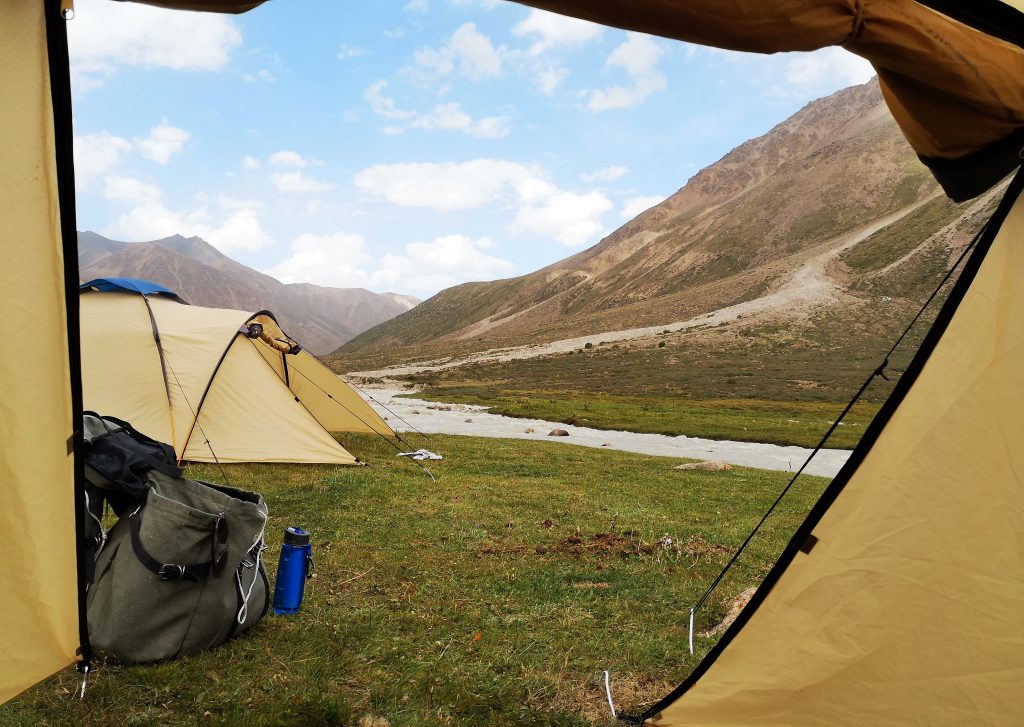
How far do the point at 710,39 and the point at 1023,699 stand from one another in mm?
3559

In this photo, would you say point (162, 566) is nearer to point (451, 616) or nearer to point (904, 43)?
point (451, 616)

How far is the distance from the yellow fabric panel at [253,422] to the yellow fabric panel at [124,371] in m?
0.92

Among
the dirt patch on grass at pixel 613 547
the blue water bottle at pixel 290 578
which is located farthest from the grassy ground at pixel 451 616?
the blue water bottle at pixel 290 578

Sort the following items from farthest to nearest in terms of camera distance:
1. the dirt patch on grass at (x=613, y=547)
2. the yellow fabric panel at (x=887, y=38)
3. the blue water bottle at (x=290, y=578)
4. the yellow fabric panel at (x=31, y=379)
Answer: the dirt patch on grass at (x=613, y=547), the blue water bottle at (x=290, y=578), the yellow fabric panel at (x=31, y=379), the yellow fabric panel at (x=887, y=38)

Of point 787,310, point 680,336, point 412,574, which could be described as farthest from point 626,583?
point 787,310

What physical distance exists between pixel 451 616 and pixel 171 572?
2.48 meters

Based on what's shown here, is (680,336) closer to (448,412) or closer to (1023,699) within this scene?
(448,412)

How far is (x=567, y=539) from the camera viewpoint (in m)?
8.87

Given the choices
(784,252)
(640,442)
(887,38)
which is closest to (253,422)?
(887,38)

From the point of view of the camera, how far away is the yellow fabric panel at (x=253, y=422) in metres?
12.7

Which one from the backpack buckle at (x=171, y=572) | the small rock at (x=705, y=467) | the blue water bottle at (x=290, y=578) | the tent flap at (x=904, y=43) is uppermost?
the tent flap at (x=904, y=43)

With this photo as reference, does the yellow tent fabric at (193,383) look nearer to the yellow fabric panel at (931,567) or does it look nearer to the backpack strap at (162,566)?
the backpack strap at (162,566)

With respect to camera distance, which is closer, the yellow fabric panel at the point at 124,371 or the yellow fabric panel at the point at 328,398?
the yellow fabric panel at the point at 124,371

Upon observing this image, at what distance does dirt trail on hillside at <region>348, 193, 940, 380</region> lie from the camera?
115125 millimetres
